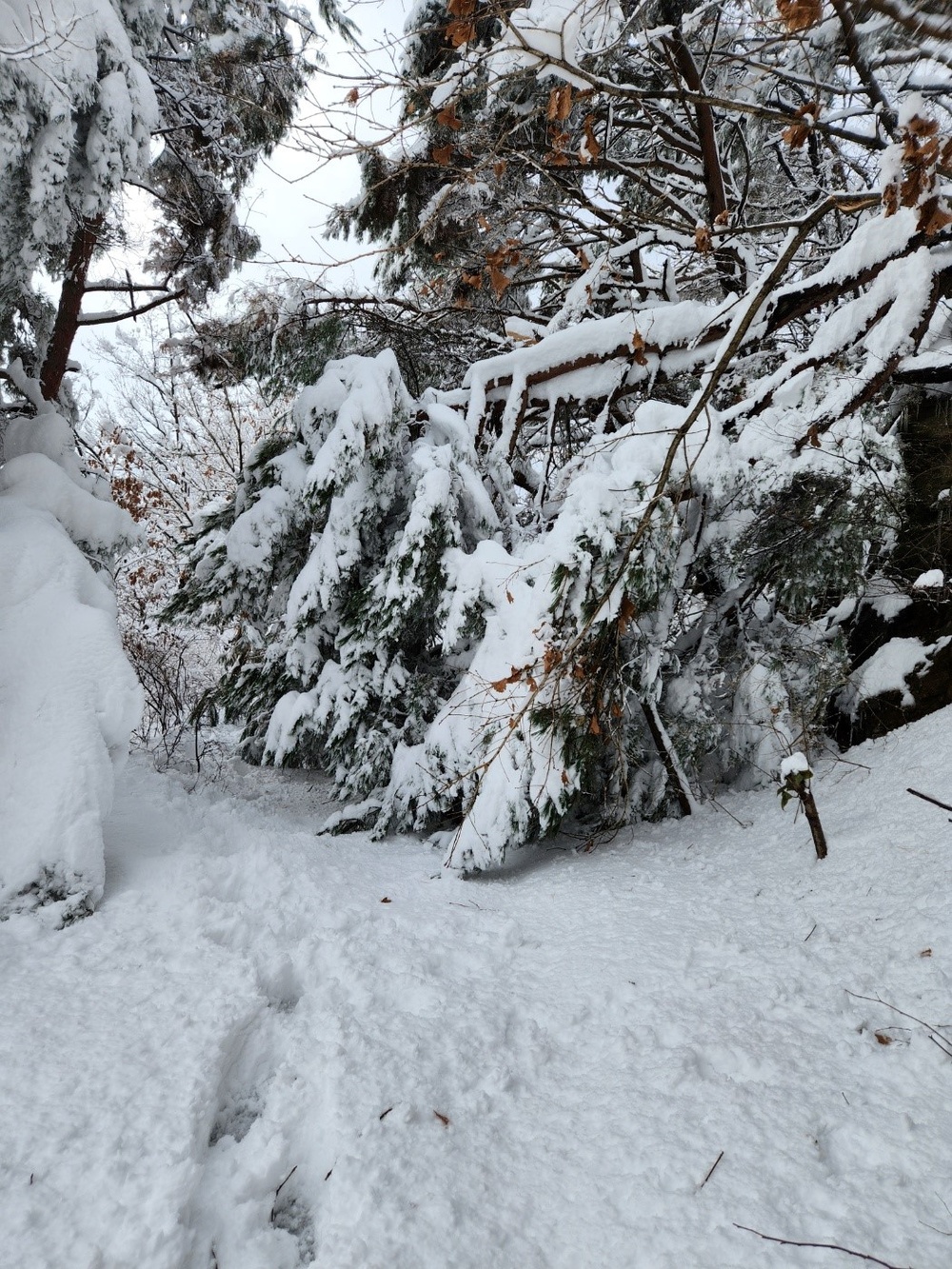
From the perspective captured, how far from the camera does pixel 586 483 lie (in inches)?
141

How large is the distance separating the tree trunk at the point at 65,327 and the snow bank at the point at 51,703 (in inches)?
43.0

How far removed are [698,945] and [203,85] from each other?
5.96 metres

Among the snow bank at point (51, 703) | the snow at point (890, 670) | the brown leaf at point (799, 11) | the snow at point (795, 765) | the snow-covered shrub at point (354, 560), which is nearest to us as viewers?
the brown leaf at point (799, 11)

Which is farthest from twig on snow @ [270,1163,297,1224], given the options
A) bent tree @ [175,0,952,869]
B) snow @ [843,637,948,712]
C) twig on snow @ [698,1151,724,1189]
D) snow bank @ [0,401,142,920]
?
snow @ [843,637,948,712]

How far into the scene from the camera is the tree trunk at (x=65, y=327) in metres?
3.84

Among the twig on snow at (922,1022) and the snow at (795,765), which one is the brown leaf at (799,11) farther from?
the twig on snow at (922,1022)

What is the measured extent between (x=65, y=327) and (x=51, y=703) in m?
2.67

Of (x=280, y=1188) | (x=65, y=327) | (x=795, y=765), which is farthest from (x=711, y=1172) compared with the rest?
(x=65, y=327)

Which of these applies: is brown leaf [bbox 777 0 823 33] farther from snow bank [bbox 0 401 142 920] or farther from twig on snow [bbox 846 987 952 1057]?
snow bank [bbox 0 401 142 920]

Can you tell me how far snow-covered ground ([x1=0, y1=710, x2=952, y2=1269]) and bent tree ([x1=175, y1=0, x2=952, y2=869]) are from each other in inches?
39.1

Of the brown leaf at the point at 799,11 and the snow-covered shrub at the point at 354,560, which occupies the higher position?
the brown leaf at the point at 799,11

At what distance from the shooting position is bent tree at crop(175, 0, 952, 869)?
3.25m

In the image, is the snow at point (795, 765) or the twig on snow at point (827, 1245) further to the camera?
the snow at point (795, 765)

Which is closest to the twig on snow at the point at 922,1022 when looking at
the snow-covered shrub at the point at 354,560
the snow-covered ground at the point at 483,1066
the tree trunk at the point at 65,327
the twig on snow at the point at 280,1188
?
the snow-covered ground at the point at 483,1066
